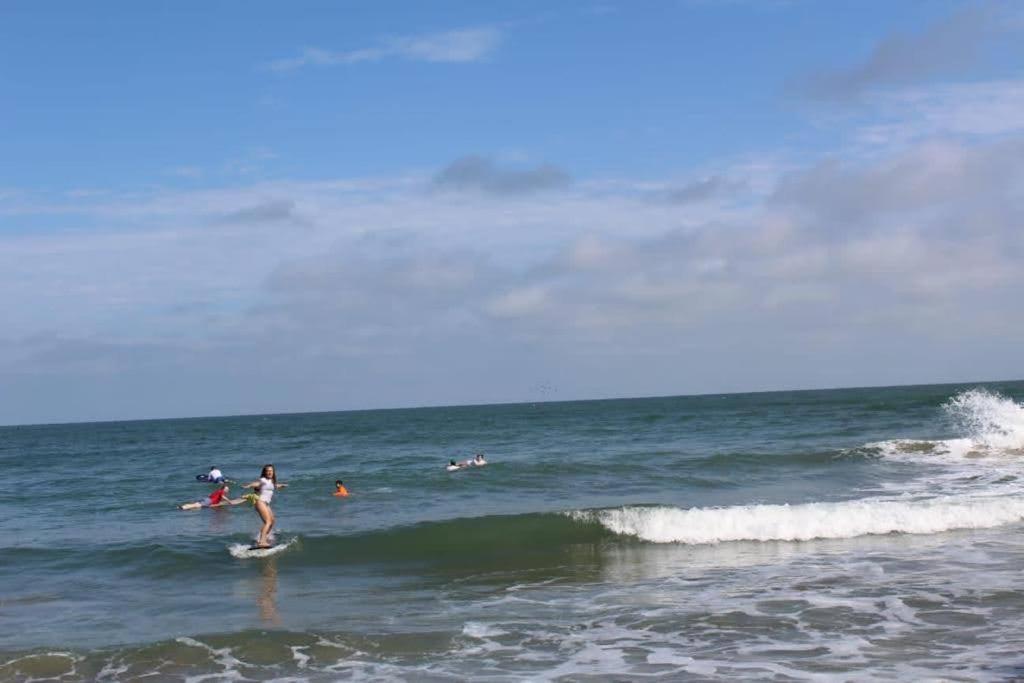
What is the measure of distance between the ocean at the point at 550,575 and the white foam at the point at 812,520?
0.21 ft

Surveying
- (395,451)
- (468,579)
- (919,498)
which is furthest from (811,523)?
(395,451)

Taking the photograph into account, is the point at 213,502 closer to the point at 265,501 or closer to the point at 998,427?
the point at 265,501

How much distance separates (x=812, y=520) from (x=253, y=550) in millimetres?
12184

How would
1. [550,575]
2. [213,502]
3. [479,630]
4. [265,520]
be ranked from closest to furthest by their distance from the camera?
[479,630] < [550,575] < [265,520] < [213,502]

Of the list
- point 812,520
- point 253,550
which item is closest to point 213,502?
point 253,550

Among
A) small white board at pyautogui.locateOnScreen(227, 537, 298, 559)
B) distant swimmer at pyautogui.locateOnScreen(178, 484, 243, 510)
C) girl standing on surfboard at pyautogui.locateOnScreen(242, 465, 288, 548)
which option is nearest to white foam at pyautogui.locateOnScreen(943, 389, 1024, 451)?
small white board at pyautogui.locateOnScreen(227, 537, 298, 559)

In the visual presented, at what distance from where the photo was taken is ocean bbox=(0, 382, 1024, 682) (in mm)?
11391

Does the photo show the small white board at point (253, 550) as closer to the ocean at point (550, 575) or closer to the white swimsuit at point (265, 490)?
the ocean at point (550, 575)

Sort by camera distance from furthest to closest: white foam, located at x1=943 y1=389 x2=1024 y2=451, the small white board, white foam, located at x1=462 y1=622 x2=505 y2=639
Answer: white foam, located at x1=943 y1=389 x2=1024 y2=451 < the small white board < white foam, located at x1=462 y1=622 x2=505 y2=639

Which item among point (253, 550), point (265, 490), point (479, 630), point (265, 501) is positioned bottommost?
point (479, 630)

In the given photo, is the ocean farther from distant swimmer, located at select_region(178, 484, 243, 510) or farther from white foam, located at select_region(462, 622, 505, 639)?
distant swimmer, located at select_region(178, 484, 243, 510)

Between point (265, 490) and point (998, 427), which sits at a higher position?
point (265, 490)

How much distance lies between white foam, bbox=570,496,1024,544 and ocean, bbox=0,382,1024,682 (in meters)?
0.06

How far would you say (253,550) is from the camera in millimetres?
Answer: 20281
